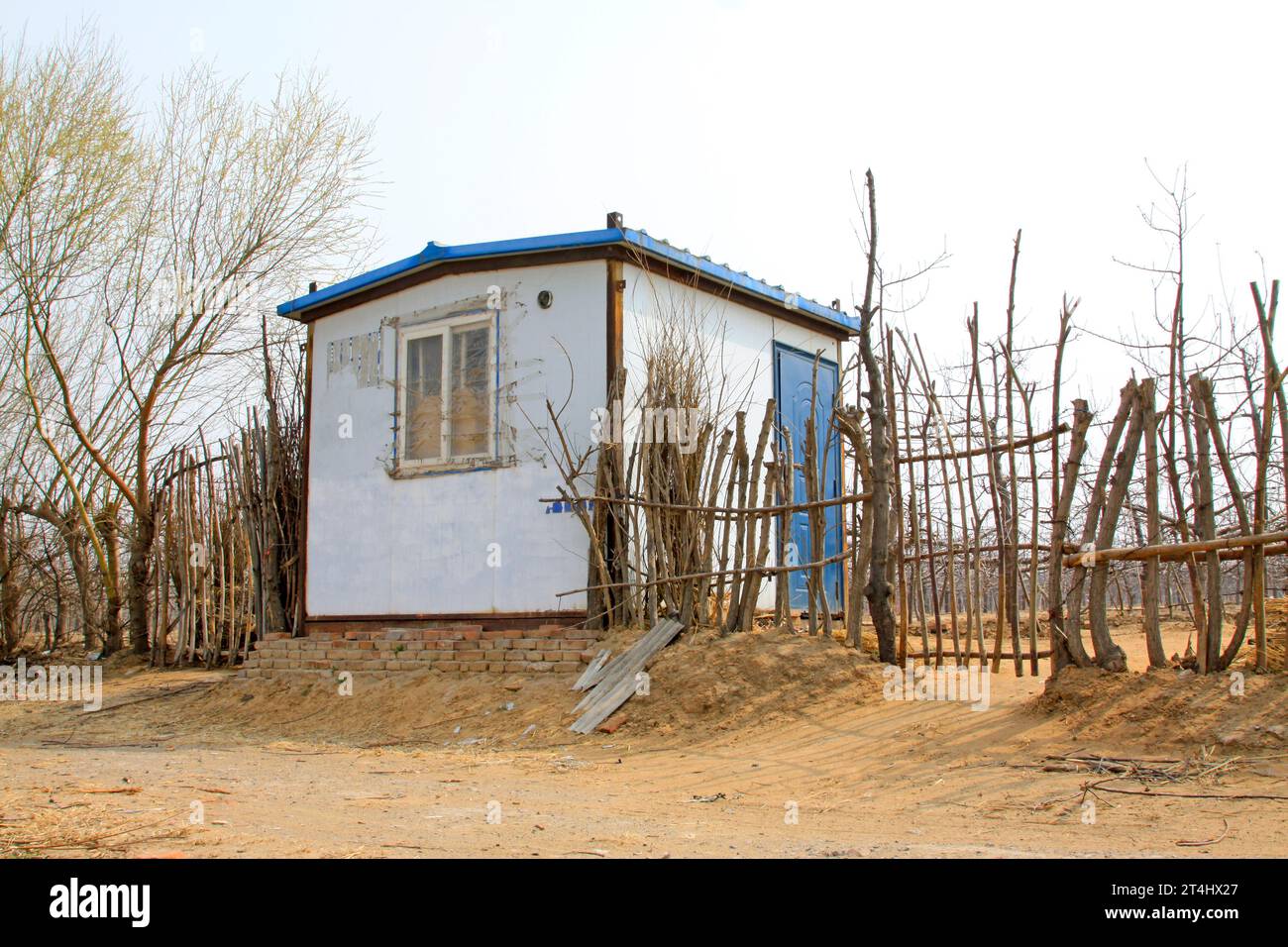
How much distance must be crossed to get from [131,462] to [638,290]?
802 centimetres

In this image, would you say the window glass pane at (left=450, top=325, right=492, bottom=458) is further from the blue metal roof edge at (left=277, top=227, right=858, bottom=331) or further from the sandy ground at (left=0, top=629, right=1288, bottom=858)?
the sandy ground at (left=0, top=629, right=1288, bottom=858)

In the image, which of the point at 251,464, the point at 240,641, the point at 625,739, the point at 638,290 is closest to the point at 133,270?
the point at 251,464

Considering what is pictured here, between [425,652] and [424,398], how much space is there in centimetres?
224

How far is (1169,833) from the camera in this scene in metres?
4.41

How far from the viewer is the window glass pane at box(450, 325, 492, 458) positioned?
973 centimetres

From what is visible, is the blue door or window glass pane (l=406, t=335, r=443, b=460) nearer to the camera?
window glass pane (l=406, t=335, r=443, b=460)
